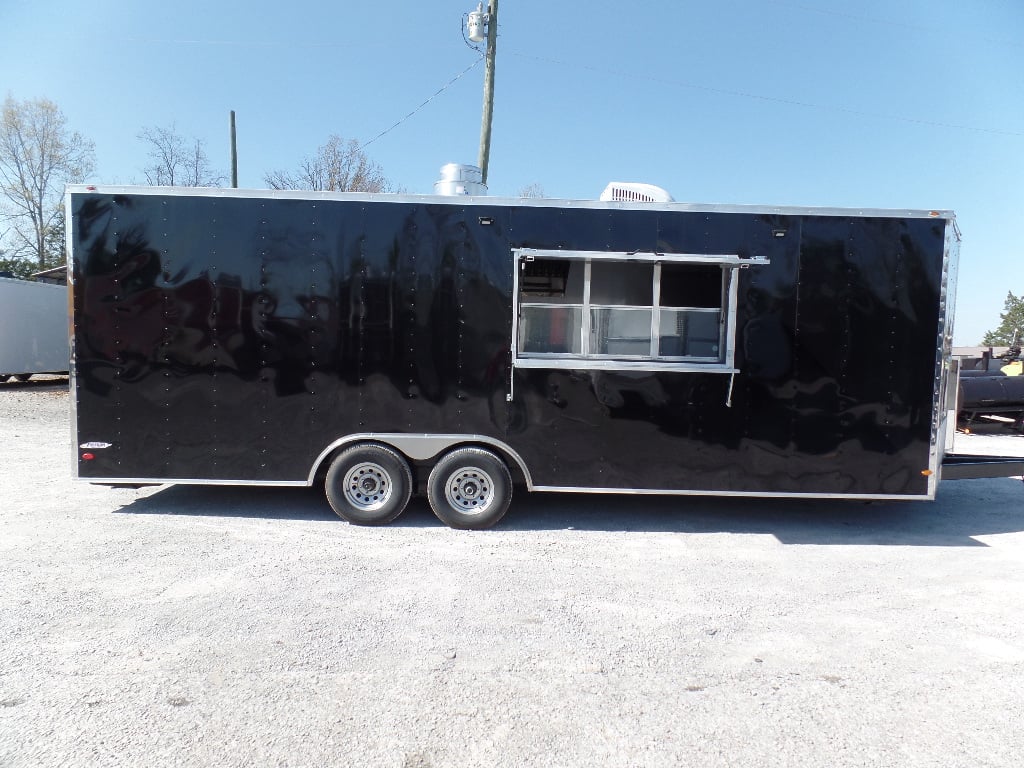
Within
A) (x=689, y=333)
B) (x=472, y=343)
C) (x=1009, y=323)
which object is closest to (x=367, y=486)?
(x=472, y=343)

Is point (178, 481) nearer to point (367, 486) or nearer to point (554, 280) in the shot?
point (367, 486)

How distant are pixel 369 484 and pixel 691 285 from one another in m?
3.31

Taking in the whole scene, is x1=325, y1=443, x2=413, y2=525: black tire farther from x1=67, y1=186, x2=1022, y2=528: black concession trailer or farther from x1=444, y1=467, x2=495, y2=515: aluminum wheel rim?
x1=444, y1=467, x2=495, y2=515: aluminum wheel rim

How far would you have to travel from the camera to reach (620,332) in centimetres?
538

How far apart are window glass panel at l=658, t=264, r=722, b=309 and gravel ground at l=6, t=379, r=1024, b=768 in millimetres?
2057

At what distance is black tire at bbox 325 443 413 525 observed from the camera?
17.8 ft

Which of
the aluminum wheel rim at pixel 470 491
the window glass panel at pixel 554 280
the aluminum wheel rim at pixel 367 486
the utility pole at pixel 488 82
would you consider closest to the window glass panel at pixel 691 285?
the window glass panel at pixel 554 280

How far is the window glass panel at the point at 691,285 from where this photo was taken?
5.29 m

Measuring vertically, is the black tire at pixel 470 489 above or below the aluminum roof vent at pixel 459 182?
below

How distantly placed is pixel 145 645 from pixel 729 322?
4.62 m

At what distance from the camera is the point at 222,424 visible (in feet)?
17.7

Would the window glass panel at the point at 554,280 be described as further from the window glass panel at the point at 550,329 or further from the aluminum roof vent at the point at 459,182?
the aluminum roof vent at the point at 459,182

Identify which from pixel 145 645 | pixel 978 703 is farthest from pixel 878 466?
pixel 145 645

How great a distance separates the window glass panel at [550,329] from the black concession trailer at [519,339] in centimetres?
2
